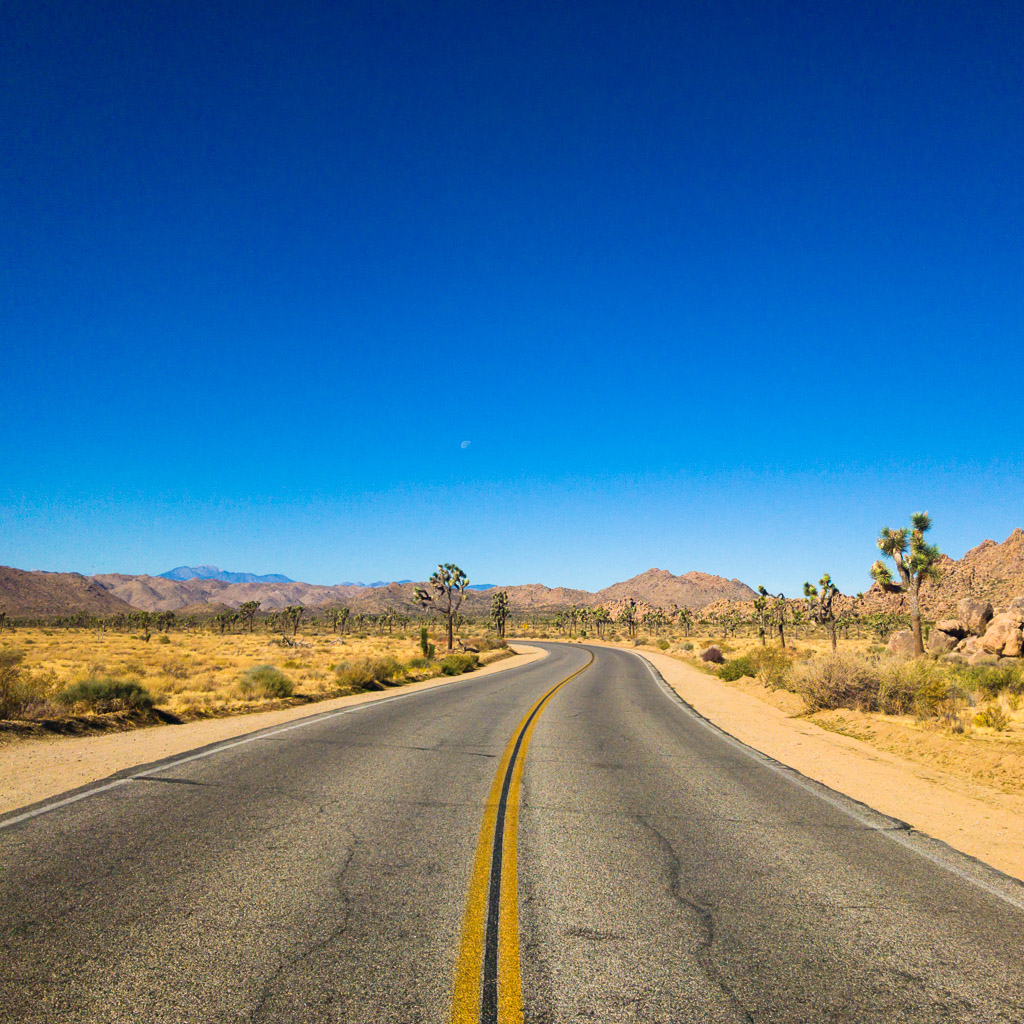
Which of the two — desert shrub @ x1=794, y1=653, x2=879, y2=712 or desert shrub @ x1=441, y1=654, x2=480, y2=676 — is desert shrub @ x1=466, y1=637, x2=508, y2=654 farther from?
desert shrub @ x1=794, y1=653, x2=879, y2=712

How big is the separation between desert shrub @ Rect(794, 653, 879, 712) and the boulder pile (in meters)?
12.2

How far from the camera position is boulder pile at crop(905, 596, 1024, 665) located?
25281 millimetres

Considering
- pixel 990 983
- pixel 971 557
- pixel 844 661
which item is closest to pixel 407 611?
pixel 971 557

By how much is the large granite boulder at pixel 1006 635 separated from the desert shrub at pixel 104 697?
31.8 m

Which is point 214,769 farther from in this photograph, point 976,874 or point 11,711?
point 976,874

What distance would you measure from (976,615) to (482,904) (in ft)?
120

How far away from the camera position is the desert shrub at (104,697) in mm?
12656

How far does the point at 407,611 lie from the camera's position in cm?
19262

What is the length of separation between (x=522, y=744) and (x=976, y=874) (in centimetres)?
693

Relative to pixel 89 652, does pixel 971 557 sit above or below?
above

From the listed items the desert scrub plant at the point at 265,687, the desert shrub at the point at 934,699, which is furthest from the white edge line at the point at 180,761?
the desert shrub at the point at 934,699

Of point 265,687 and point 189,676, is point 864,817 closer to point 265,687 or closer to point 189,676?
point 265,687

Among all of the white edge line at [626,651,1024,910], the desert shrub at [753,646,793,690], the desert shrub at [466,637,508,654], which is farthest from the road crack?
the desert shrub at [466,637,508,654]

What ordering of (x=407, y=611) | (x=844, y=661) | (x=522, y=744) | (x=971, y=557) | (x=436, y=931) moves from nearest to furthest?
(x=436, y=931) → (x=522, y=744) → (x=844, y=661) → (x=971, y=557) → (x=407, y=611)
